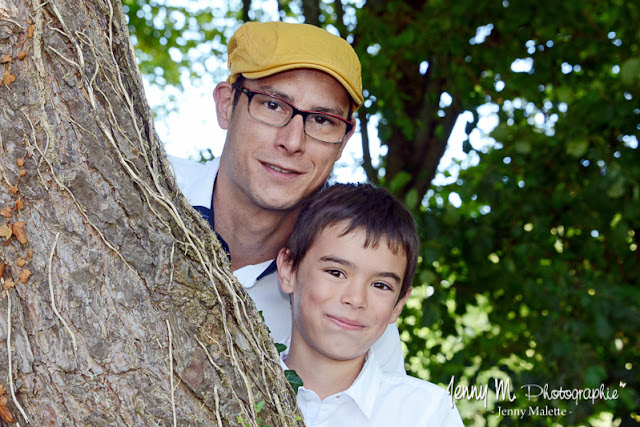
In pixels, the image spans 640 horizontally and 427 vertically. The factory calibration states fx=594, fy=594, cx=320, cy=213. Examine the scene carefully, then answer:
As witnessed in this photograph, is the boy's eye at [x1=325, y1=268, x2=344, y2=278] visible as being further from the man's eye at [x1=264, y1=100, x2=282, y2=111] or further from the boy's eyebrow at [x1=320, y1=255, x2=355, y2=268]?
the man's eye at [x1=264, y1=100, x2=282, y2=111]

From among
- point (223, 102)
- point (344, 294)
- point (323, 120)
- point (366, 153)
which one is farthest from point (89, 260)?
point (366, 153)

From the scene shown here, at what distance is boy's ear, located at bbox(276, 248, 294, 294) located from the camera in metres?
2.12

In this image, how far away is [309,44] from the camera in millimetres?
2369

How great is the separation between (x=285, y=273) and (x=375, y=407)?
0.56 meters

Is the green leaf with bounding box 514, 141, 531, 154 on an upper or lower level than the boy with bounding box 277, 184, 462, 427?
upper

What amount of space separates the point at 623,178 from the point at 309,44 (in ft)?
5.77

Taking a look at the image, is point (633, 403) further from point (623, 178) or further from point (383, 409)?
point (383, 409)

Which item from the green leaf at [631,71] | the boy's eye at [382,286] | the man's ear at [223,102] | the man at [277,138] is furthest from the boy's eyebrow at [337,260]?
the green leaf at [631,71]

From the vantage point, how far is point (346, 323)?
76.7 inches

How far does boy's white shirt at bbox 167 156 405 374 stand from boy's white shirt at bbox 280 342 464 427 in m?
0.35

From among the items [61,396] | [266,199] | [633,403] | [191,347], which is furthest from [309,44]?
[633,403]

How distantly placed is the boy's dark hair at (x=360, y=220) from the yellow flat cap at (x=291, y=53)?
475mm

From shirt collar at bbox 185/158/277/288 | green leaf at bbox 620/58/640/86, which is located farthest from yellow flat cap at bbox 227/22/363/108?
green leaf at bbox 620/58/640/86

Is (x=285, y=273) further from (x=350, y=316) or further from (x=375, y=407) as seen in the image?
(x=375, y=407)
